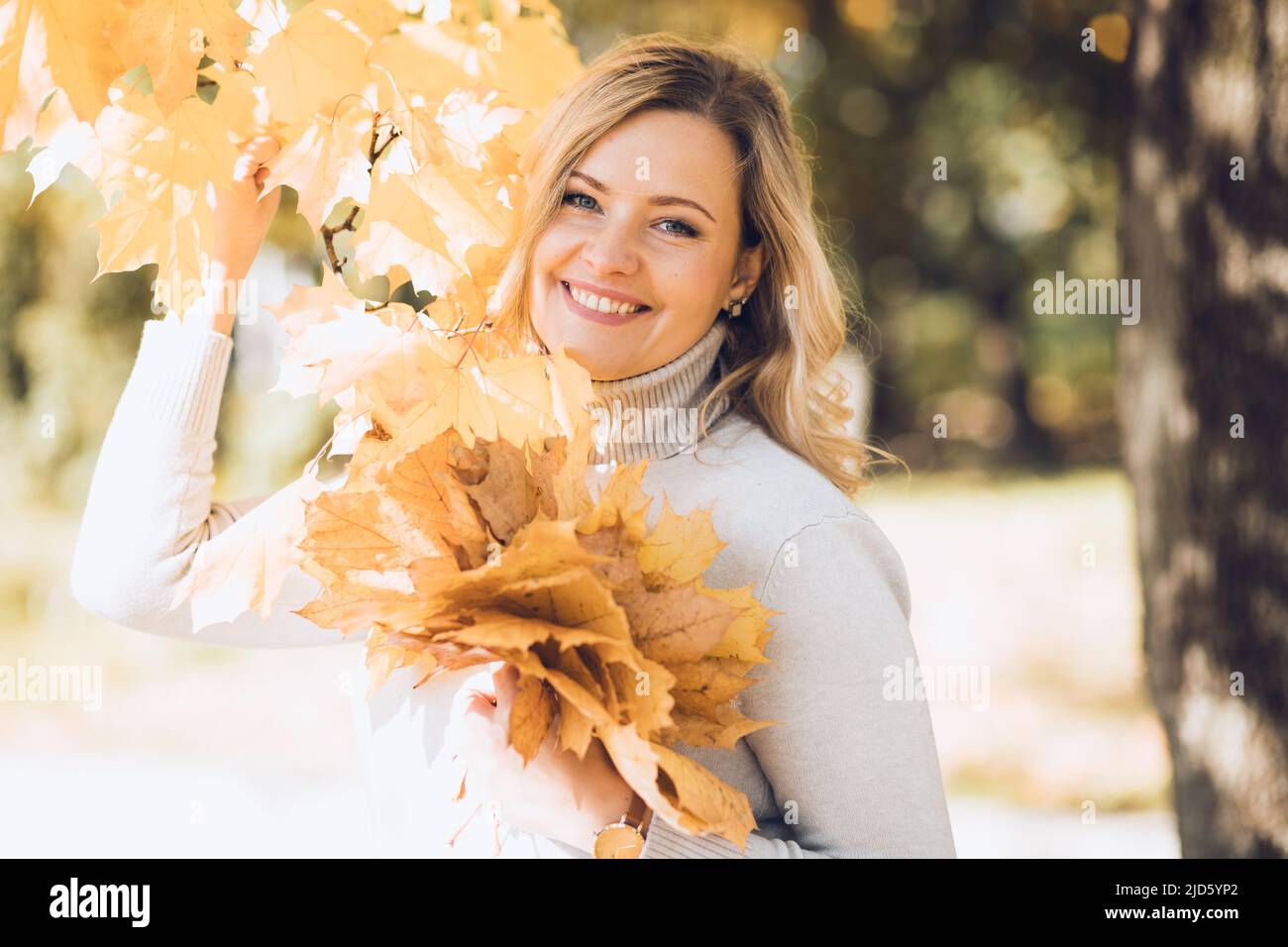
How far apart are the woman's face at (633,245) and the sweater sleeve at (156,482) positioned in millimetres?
509

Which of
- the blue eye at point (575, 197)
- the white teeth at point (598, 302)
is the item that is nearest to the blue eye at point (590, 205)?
the blue eye at point (575, 197)

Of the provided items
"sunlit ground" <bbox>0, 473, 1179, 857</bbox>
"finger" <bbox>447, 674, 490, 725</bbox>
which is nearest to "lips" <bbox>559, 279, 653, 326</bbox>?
"finger" <bbox>447, 674, 490, 725</bbox>

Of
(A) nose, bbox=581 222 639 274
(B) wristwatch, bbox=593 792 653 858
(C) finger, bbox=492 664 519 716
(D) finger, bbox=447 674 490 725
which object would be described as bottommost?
(B) wristwatch, bbox=593 792 653 858

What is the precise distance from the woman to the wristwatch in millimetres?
10

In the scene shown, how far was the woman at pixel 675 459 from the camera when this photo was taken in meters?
1.49

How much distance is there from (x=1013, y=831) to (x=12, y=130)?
181 inches

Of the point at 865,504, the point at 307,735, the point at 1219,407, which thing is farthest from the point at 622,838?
the point at 865,504

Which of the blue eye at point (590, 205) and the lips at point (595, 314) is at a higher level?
the blue eye at point (590, 205)

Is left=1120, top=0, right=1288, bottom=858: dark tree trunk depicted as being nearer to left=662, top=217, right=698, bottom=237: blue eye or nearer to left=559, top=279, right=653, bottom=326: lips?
left=662, top=217, right=698, bottom=237: blue eye

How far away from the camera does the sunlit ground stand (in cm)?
474

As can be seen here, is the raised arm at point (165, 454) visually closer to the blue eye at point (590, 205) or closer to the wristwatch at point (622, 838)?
the blue eye at point (590, 205)

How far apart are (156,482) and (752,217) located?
1001 millimetres

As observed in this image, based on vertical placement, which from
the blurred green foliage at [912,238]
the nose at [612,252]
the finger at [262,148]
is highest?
the blurred green foliage at [912,238]

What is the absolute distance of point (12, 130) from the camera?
1.30 metres
